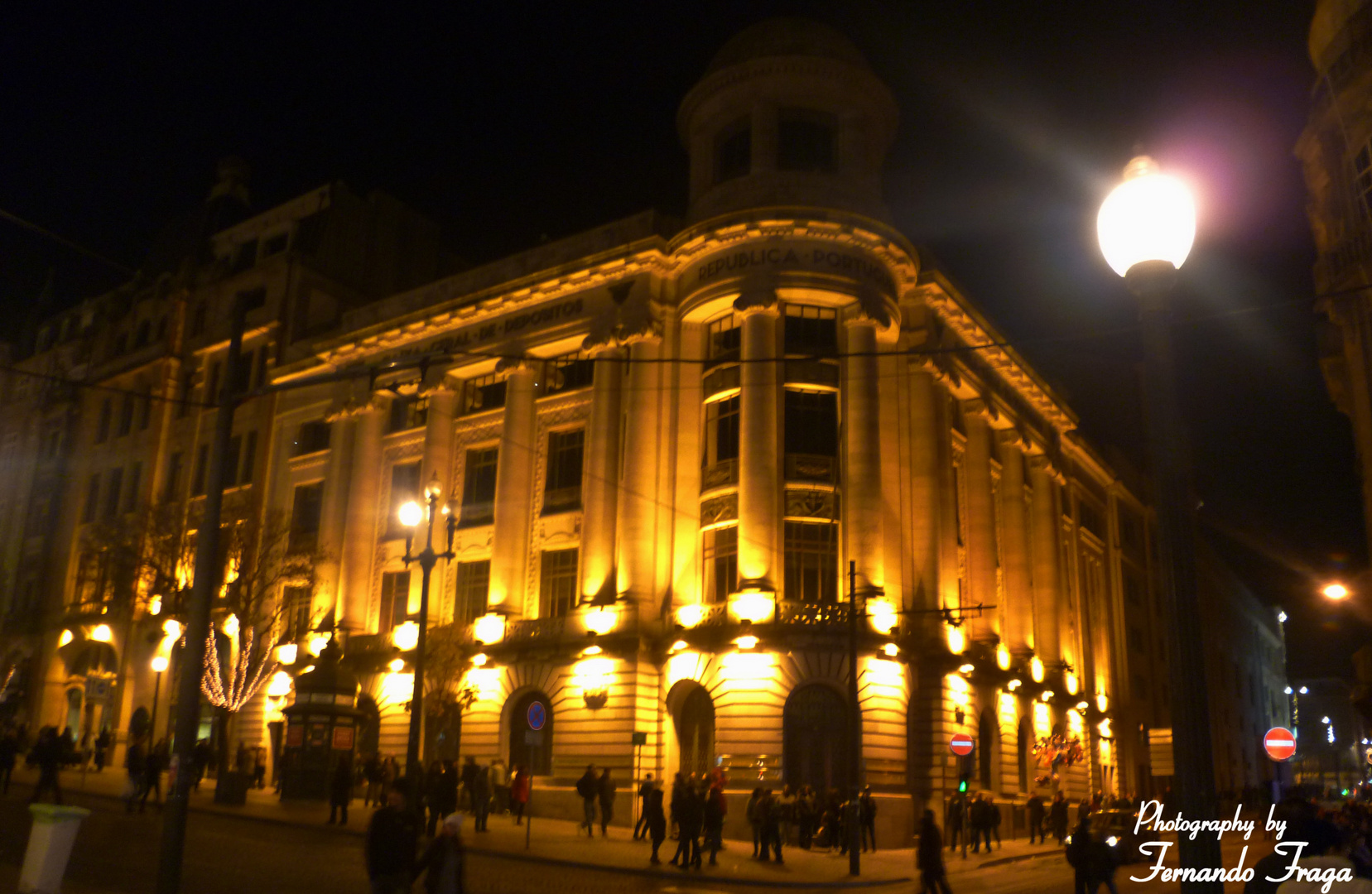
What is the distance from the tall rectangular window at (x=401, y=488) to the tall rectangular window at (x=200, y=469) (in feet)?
40.8

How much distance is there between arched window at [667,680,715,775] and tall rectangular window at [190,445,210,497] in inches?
1120

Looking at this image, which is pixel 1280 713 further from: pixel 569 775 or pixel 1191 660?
pixel 1191 660

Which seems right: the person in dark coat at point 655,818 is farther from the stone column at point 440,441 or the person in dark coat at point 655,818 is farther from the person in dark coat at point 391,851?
the stone column at point 440,441

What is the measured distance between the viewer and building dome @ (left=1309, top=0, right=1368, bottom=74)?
2998 centimetres

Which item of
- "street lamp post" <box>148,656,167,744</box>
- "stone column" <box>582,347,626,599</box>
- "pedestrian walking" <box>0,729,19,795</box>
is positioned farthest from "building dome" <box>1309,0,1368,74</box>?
"street lamp post" <box>148,656,167,744</box>

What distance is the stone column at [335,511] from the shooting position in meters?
43.7

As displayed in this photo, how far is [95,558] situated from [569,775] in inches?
1258

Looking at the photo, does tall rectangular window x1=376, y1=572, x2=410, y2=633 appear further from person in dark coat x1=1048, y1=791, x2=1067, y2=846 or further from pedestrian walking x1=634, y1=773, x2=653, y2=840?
person in dark coat x1=1048, y1=791, x2=1067, y2=846

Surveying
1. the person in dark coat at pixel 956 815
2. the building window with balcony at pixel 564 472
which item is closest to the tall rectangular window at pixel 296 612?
the building window with balcony at pixel 564 472

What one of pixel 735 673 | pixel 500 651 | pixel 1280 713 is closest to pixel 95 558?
pixel 500 651

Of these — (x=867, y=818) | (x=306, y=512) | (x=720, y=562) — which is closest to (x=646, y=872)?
(x=867, y=818)

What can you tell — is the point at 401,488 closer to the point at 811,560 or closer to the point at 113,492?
the point at 811,560

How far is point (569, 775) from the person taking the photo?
34.8m

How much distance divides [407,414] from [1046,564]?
28.5 m
